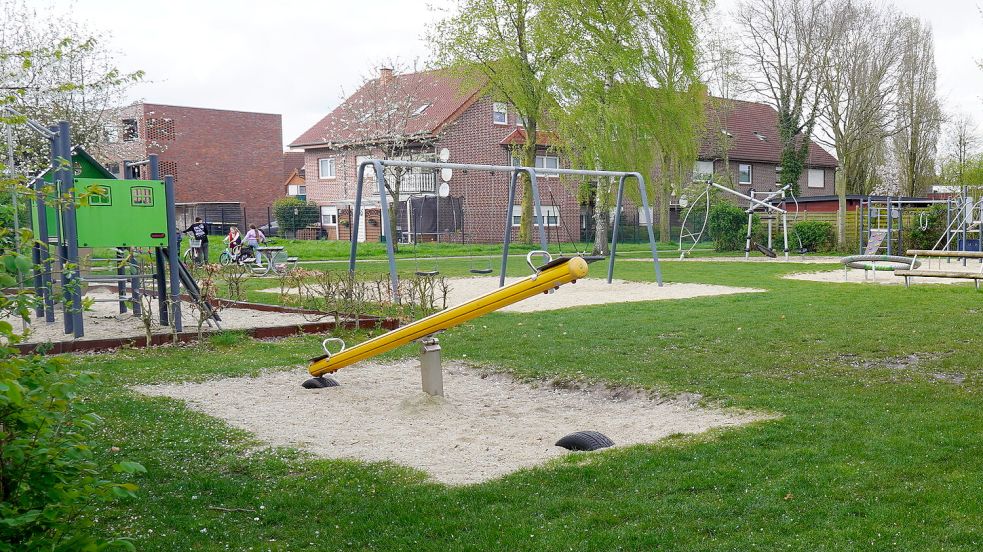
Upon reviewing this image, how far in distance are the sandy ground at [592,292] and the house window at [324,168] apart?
2964 centimetres

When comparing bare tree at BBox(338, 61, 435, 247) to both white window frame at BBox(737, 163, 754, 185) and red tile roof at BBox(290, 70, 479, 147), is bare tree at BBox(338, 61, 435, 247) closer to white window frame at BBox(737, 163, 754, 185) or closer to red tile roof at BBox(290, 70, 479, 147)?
red tile roof at BBox(290, 70, 479, 147)

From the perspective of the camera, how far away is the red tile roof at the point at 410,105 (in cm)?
4050

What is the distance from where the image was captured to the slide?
21.8ft

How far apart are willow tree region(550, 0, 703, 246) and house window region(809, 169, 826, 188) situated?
27822 mm

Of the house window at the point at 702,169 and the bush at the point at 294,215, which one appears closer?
the bush at the point at 294,215

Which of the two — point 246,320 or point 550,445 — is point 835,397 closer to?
point 550,445

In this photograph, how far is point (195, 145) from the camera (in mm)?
53844

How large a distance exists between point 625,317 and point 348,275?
388 cm

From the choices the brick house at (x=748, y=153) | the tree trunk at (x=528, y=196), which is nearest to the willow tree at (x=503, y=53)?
the tree trunk at (x=528, y=196)

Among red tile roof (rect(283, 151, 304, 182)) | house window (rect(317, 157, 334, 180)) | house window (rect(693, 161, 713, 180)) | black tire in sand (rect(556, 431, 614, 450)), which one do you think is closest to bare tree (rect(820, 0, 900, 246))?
house window (rect(693, 161, 713, 180))

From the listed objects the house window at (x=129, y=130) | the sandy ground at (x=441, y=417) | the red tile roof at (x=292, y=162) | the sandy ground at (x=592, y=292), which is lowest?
the sandy ground at (x=441, y=417)

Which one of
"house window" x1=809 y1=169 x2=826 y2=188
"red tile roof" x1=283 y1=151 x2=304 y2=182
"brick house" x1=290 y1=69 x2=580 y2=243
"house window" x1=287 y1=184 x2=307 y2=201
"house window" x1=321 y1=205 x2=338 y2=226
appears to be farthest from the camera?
"red tile roof" x1=283 y1=151 x2=304 y2=182

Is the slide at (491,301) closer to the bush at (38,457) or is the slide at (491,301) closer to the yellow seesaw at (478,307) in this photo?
the yellow seesaw at (478,307)

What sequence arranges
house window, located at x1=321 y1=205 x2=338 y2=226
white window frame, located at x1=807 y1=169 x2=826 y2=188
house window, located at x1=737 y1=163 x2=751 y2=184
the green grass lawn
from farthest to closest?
white window frame, located at x1=807 y1=169 x2=826 y2=188
house window, located at x1=737 y1=163 x2=751 y2=184
house window, located at x1=321 y1=205 x2=338 y2=226
the green grass lawn
